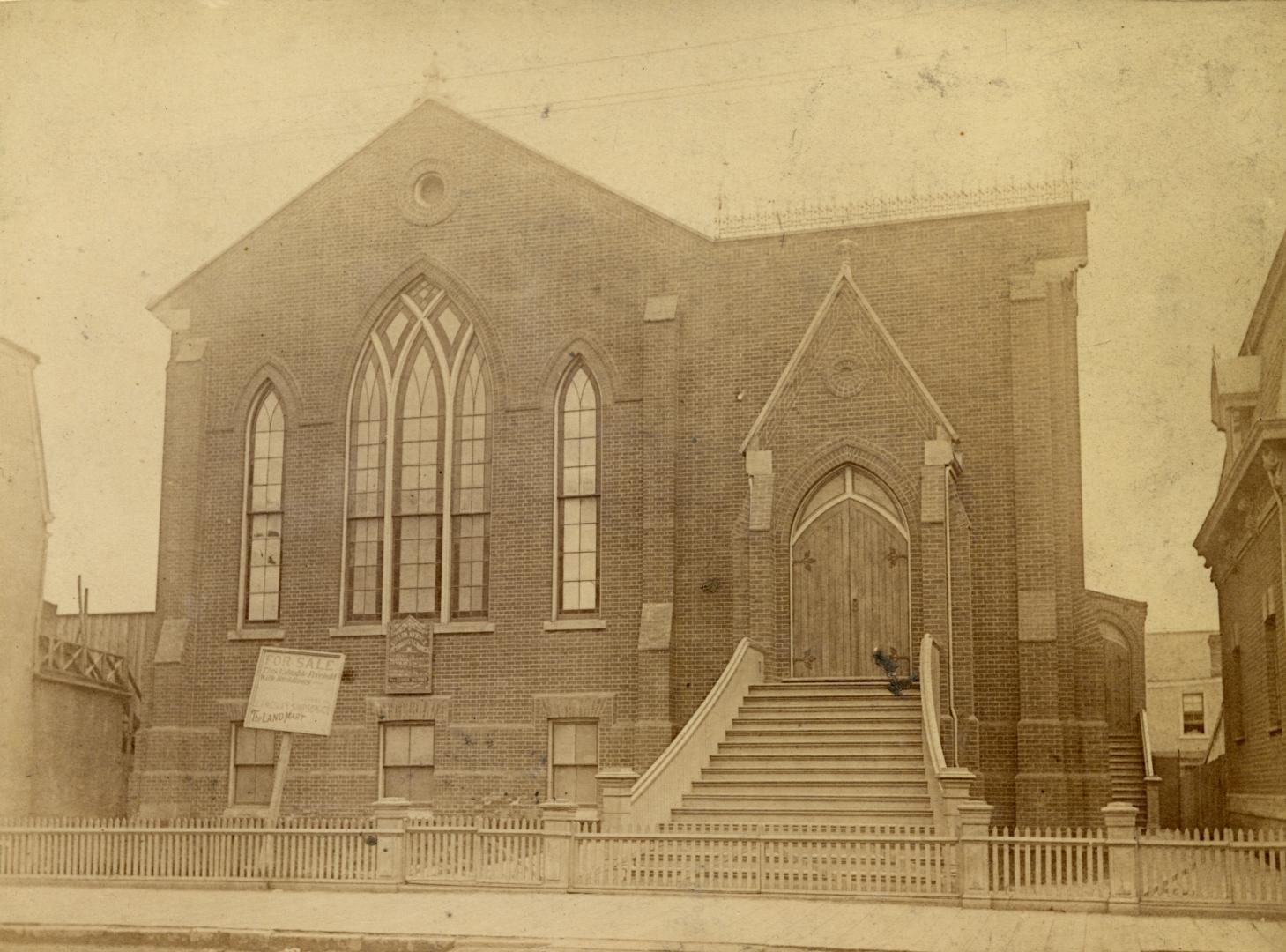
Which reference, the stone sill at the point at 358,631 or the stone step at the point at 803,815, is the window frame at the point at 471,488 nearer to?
the stone sill at the point at 358,631

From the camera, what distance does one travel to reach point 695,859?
1730cm

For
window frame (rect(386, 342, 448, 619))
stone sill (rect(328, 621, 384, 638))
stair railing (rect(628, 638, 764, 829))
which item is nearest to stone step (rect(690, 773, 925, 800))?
stair railing (rect(628, 638, 764, 829))

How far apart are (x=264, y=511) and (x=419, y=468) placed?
276cm

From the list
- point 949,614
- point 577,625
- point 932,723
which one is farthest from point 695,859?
point 577,625

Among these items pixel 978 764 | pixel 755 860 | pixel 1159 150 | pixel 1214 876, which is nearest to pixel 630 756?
pixel 978 764

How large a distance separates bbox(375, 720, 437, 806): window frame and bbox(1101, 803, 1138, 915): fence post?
39.4 feet

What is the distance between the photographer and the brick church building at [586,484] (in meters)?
22.7

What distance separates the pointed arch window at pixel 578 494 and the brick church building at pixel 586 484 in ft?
0.15

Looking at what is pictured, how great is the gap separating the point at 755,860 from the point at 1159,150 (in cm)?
893

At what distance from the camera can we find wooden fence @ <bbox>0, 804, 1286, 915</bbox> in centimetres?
1587

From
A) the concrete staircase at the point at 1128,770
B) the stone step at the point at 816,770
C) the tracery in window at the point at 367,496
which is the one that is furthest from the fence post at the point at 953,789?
the tracery in window at the point at 367,496

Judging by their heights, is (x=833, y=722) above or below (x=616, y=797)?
above

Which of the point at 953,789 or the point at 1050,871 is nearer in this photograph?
the point at 1050,871

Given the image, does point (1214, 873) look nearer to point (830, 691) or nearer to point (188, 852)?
point (830, 691)
